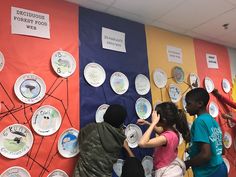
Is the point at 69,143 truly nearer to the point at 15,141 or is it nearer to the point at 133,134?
the point at 15,141

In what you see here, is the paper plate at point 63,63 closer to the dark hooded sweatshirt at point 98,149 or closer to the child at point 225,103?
the dark hooded sweatshirt at point 98,149

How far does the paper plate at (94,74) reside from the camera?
1.98 metres

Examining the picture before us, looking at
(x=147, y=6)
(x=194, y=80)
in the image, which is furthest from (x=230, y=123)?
(x=147, y=6)

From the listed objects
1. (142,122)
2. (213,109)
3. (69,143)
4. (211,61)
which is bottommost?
(69,143)

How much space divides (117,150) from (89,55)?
0.76 meters

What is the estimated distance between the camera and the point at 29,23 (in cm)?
178

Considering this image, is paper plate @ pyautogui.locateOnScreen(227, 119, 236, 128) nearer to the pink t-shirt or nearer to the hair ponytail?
the hair ponytail

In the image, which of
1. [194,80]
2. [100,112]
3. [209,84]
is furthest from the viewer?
[209,84]

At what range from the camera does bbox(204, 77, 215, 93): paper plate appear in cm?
Result: 285

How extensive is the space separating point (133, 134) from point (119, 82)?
1.44ft

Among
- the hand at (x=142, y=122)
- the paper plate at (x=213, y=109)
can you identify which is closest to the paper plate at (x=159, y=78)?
the hand at (x=142, y=122)

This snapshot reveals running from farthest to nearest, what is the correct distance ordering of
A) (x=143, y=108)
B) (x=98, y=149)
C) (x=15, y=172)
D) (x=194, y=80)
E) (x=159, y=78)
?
1. (x=194, y=80)
2. (x=159, y=78)
3. (x=143, y=108)
4. (x=98, y=149)
5. (x=15, y=172)

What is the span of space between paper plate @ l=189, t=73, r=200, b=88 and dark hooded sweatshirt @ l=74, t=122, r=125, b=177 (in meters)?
1.24

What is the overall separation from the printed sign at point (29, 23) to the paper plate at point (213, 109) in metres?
1.87
